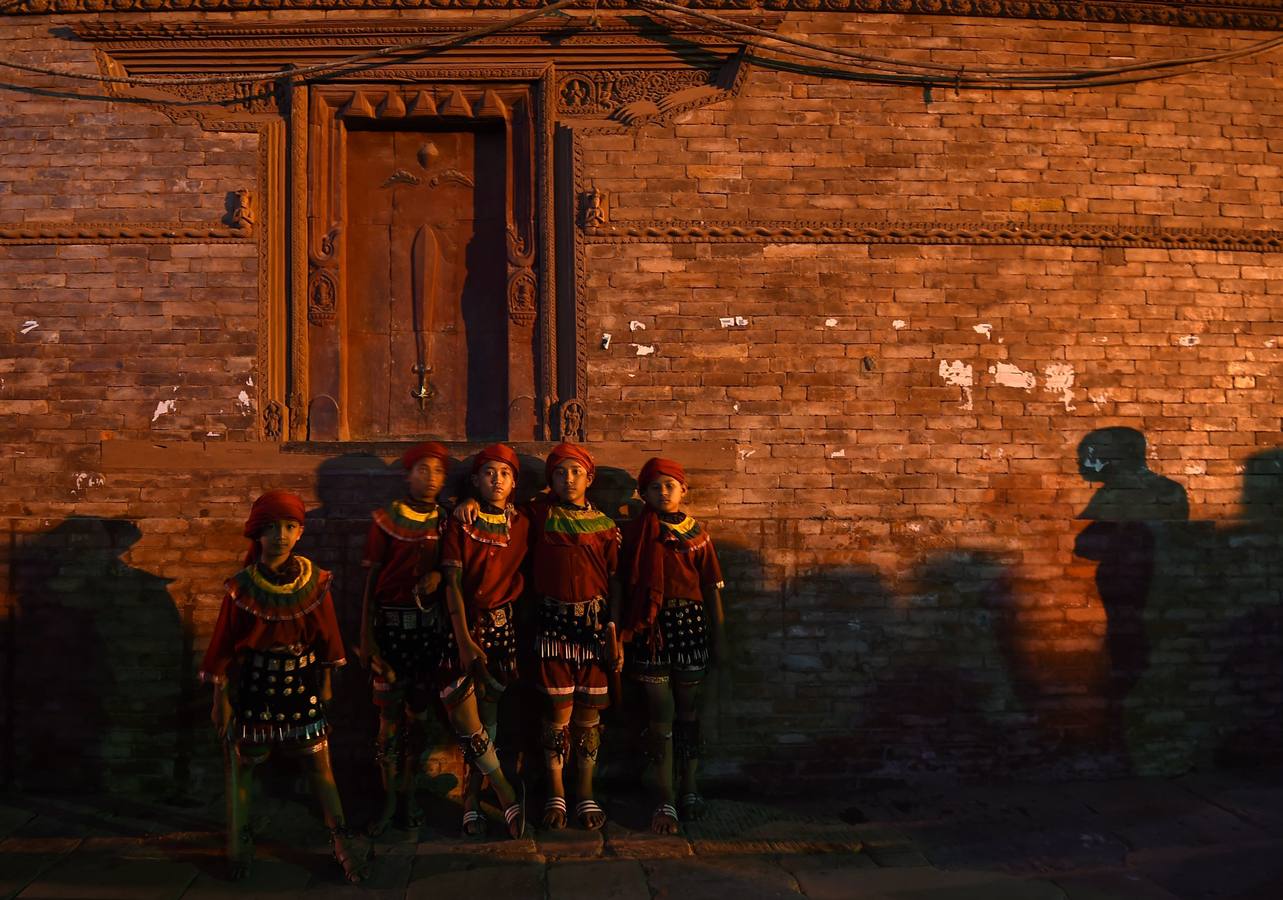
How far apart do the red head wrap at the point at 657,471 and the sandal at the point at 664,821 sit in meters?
1.83

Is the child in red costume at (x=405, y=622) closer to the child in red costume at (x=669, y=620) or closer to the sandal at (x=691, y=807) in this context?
the child in red costume at (x=669, y=620)

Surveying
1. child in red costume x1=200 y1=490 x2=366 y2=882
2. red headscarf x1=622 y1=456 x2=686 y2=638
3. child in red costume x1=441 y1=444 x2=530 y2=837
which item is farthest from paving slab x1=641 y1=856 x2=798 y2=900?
child in red costume x1=200 y1=490 x2=366 y2=882

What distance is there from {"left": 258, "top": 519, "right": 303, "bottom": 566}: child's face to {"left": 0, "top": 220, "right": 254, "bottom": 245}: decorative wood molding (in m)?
2.36

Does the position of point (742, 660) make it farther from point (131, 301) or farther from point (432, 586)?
point (131, 301)

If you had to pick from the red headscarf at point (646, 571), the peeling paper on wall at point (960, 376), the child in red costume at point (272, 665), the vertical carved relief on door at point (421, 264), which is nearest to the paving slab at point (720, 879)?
the red headscarf at point (646, 571)

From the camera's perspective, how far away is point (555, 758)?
4.84m

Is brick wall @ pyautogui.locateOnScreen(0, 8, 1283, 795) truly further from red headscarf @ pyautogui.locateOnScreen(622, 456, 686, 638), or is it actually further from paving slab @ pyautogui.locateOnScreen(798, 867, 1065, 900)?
paving slab @ pyautogui.locateOnScreen(798, 867, 1065, 900)

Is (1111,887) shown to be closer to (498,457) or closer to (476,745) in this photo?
(476,745)

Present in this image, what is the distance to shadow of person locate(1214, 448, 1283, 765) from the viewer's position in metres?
5.68

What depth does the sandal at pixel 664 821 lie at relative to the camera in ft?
15.6

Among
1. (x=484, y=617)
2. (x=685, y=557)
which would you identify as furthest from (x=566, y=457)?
(x=484, y=617)

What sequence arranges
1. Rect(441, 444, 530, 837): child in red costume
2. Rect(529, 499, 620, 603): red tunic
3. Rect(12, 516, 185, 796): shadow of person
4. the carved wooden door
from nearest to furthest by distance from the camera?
Rect(441, 444, 530, 837): child in red costume
Rect(529, 499, 620, 603): red tunic
Rect(12, 516, 185, 796): shadow of person
the carved wooden door

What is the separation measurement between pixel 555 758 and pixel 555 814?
0.30m

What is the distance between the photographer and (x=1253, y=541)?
225 inches
